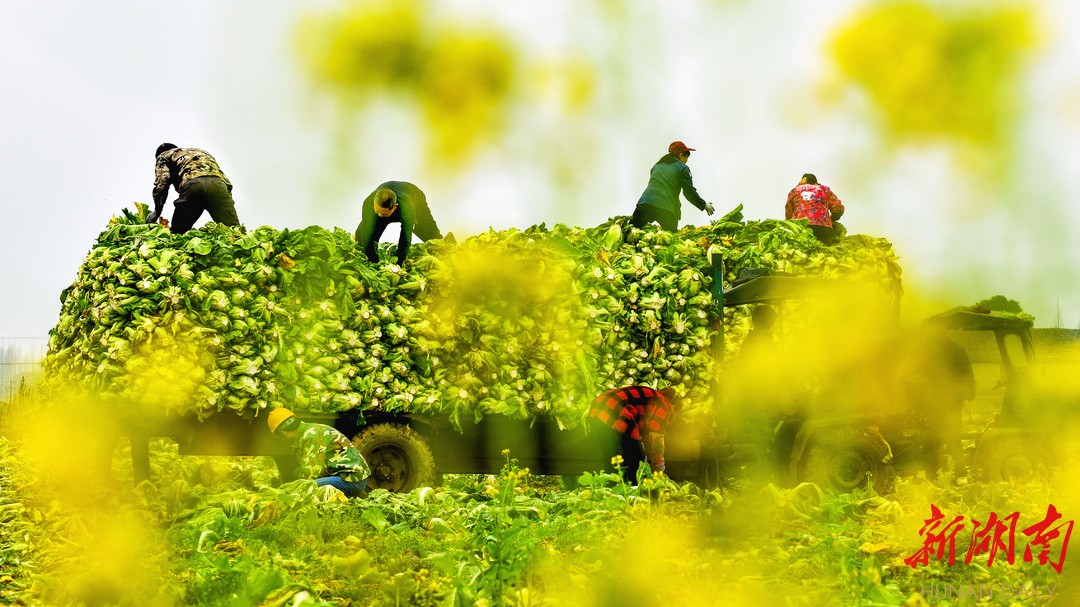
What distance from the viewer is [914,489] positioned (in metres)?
10.3

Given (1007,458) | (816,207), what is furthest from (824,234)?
(1007,458)

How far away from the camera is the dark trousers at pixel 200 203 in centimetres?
1162

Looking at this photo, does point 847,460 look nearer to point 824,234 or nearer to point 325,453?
point 824,234

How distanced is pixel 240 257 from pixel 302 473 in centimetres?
240

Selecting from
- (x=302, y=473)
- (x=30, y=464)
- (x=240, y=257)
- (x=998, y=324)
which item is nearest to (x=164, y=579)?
(x=302, y=473)

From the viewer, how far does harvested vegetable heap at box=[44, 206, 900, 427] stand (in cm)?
1016

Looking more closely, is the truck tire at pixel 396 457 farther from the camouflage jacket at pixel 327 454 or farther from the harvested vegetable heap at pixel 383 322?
the camouflage jacket at pixel 327 454

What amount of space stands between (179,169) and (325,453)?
4.29 meters

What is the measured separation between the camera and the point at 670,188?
43.8ft

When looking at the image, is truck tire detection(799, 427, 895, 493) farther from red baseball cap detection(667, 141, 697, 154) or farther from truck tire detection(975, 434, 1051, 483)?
red baseball cap detection(667, 141, 697, 154)

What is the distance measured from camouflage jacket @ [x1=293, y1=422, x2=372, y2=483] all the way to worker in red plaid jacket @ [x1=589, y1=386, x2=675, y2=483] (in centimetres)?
256

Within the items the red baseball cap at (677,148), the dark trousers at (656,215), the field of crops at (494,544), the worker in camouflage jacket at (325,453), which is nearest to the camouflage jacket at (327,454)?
the worker in camouflage jacket at (325,453)

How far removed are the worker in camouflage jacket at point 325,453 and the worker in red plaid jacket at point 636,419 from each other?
2.57m

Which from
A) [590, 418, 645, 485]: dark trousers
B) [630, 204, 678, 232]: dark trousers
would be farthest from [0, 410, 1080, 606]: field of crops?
[630, 204, 678, 232]: dark trousers
